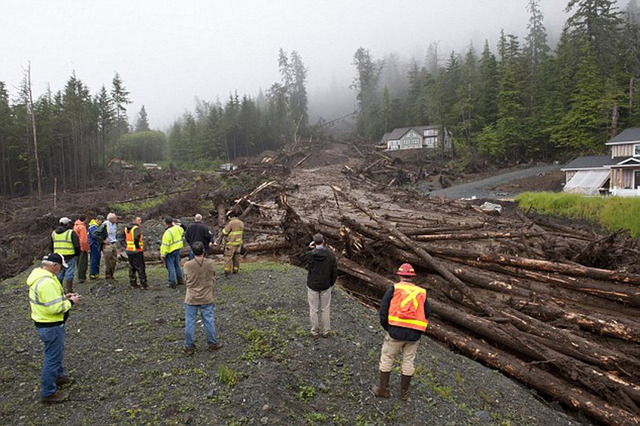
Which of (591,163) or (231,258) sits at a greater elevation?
(591,163)

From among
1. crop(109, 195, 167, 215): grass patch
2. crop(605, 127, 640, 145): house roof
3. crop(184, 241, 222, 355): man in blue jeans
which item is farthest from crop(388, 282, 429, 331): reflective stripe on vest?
crop(605, 127, 640, 145): house roof

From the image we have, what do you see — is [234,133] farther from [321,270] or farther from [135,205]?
[321,270]

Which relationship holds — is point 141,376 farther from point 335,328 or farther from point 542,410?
point 542,410

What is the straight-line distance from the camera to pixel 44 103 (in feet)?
148

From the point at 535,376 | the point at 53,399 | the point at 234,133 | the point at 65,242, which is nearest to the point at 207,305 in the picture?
the point at 53,399

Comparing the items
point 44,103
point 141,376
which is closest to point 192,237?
point 141,376

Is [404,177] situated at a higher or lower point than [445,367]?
higher

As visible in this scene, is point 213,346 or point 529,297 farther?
point 529,297

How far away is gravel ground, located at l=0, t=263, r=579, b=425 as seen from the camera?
4.84 meters

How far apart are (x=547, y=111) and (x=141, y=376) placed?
173 feet

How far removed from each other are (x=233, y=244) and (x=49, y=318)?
6170 millimetres

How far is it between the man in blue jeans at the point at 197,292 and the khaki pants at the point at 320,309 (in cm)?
177

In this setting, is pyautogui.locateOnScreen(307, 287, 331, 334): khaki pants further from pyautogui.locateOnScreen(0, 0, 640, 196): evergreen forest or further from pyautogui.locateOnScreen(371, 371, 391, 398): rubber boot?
pyautogui.locateOnScreen(0, 0, 640, 196): evergreen forest

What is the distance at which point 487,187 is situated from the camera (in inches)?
1428
